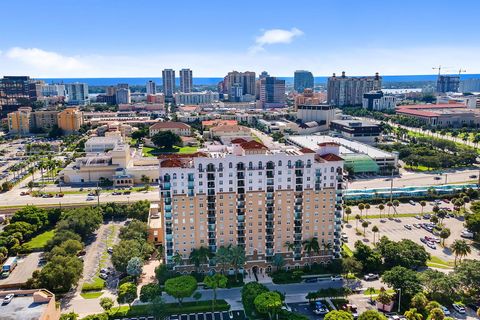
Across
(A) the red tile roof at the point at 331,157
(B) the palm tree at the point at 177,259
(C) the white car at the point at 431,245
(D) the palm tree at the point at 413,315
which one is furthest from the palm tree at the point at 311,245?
(C) the white car at the point at 431,245

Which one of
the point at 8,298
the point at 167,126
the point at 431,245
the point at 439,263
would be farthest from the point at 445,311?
the point at 167,126

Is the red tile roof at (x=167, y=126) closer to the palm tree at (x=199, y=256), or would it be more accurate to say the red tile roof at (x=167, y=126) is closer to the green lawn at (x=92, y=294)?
the palm tree at (x=199, y=256)

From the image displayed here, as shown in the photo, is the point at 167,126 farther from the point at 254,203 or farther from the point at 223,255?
the point at 223,255

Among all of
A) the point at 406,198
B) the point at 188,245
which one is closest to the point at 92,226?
the point at 188,245

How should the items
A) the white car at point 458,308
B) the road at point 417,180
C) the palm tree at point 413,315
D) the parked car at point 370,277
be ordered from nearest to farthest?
the palm tree at point 413,315 < the white car at point 458,308 < the parked car at point 370,277 < the road at point 417,180

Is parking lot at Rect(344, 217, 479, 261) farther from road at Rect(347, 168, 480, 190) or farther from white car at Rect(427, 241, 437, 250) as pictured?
road at Rect(347, 168, 480, 190)

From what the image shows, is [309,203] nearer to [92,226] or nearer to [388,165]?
[92,226]
